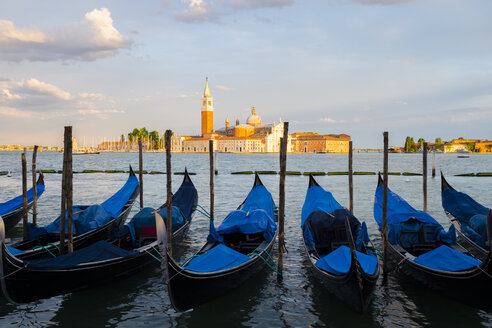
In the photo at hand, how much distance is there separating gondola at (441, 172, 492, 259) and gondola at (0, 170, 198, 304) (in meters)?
4.43

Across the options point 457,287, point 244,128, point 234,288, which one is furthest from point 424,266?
point 244,128

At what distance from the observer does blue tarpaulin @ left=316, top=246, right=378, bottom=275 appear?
411 centimetres

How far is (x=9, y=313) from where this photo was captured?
13.5ft

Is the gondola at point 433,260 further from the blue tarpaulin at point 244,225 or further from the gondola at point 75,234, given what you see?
the gondola at point 75,234

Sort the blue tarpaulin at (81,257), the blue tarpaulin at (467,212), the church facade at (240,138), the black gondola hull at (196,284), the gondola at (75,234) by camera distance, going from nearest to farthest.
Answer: the black gondola hull at (196,284)
the blue tarpaulin at (81,257)
the gondola at (75,234)
the blue tarpaulin at (467,212)
the church facade at (240,138)

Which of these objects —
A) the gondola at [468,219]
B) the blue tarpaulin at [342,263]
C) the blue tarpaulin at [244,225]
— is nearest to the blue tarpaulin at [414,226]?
the gondola at [468,219]

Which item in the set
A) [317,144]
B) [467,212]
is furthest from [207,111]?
[467,212]

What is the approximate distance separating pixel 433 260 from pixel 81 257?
3.86 metres

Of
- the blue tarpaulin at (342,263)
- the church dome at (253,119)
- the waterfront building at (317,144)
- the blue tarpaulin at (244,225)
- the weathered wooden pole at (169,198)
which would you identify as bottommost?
the blue tarpaulin at (342,263)

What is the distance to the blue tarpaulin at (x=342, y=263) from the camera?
4109 mm

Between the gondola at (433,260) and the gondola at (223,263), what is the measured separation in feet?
5.75

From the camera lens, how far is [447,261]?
430 centimetres

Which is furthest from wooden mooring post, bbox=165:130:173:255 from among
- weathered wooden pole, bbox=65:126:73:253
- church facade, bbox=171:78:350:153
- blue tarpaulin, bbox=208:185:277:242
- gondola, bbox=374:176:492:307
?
church facade, bbox=171:78:350:153

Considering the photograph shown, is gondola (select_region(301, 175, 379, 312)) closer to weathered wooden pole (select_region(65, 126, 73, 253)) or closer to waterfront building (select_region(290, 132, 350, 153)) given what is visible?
weathered wooden pole (select_region(65, 126, 73, 253))
